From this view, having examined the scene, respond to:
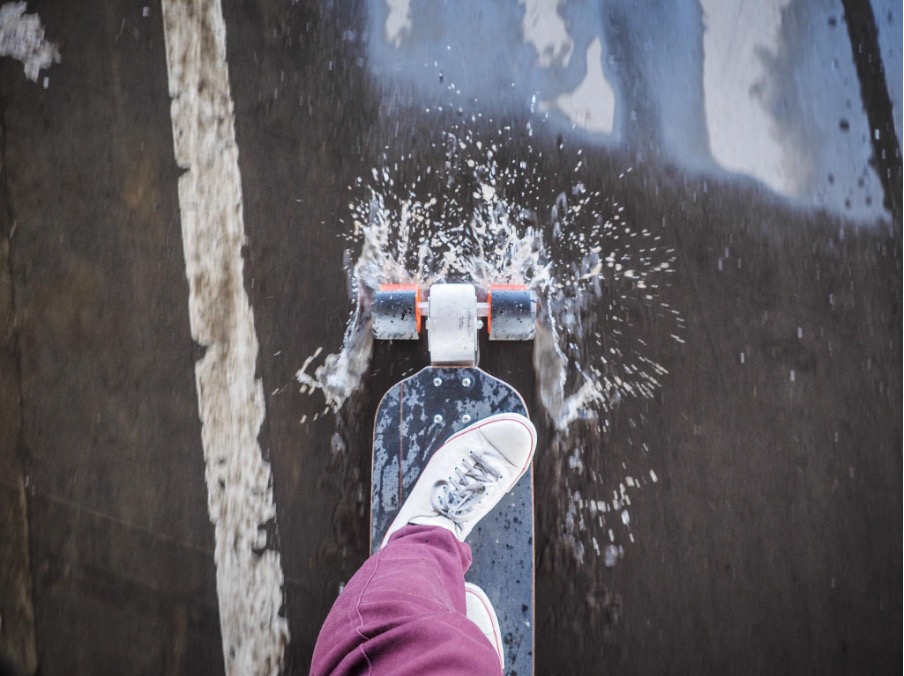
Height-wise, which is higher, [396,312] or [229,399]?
[396,312]

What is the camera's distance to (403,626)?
34.9 inches

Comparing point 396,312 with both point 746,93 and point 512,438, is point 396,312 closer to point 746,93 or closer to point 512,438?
point 512,438

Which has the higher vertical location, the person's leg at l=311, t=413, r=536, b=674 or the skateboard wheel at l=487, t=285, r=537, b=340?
the skateboard wheel at l=487, t=285, r=537, b=340

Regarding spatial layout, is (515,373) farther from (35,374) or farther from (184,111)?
(35,374)

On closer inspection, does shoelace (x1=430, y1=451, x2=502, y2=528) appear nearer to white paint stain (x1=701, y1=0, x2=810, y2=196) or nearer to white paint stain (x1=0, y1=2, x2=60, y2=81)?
white paint stain (x1=701, y1=0, x2=810, y2=196)

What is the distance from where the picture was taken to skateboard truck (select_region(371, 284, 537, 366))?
1211mm

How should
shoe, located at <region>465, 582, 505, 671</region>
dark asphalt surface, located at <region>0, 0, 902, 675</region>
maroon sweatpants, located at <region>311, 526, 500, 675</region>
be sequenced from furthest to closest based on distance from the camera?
dark asphalt surface, located at <region>0, 0, 902, 675</region>, shoe, located at <region>465, 582, 505, 671</region>, maroon sweatpants, located at <region>311, 526, 500, 675</region>

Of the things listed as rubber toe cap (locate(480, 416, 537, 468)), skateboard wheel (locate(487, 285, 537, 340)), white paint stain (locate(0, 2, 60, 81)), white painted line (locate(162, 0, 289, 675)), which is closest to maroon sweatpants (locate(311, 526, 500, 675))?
rubber toe cap (locate(480, 416, 537, 468))

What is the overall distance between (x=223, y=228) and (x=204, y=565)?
2.56 ft

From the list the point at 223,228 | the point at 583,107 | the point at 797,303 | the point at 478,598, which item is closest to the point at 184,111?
the point at 223,228

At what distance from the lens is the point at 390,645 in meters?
0.88

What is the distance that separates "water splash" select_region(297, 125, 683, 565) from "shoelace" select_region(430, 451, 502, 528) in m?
0.18

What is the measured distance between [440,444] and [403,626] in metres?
0.45

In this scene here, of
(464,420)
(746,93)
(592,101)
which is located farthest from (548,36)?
(464,420)
